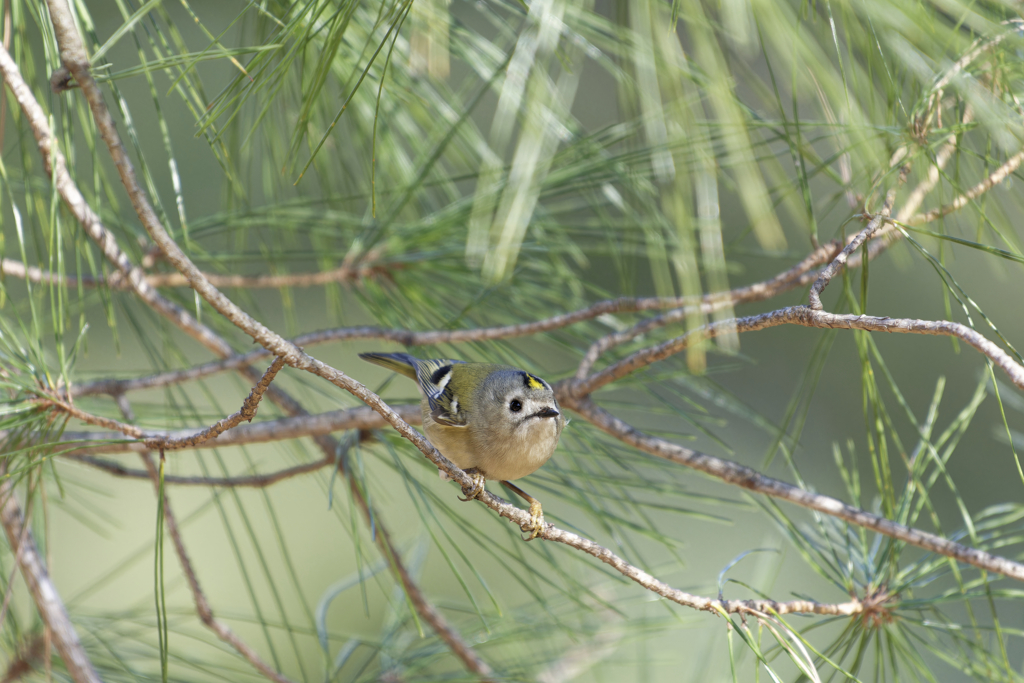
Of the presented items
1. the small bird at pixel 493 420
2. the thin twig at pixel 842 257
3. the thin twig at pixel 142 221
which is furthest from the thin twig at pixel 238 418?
the thin twig at pixel 842 257

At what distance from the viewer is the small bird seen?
653 millimetres

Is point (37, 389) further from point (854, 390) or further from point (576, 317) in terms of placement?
point (854, 390)

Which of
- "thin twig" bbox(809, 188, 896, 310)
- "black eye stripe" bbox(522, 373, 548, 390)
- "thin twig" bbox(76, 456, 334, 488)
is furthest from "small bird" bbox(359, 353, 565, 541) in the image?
"thin twig" bbox(809, 188, 896, 310)

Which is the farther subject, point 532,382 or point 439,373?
point 439,373

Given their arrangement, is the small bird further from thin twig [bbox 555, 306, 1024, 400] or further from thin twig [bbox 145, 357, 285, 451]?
thin twig [bbox 145, 357, 285, 451]

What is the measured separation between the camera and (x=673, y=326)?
81cm

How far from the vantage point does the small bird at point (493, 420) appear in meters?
0.65

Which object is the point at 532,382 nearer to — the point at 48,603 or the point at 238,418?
the point at 238,418

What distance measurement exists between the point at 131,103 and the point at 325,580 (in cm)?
141

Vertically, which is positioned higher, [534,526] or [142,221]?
[142,221]

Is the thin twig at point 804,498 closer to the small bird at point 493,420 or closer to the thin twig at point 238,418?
the small bird at point 493,420

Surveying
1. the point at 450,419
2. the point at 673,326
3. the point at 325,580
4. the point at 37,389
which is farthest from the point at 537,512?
the point at 325,580

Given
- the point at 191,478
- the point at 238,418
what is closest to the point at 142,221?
the point at 238,418

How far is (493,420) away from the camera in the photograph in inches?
27.0
